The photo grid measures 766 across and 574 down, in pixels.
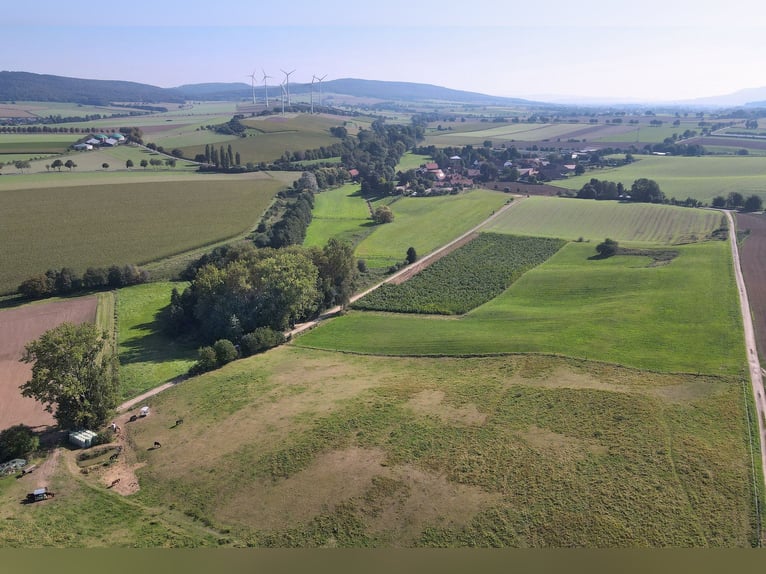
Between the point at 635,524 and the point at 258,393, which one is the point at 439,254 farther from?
the point at 635,524

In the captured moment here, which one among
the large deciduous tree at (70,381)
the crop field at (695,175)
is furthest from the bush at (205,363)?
the crop field at (695,175)

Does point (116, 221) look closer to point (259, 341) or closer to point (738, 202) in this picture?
point (259, 341)

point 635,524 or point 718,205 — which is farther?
point 718,205

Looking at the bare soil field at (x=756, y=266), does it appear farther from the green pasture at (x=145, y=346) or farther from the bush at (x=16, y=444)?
the bush at (x=16, y=444)

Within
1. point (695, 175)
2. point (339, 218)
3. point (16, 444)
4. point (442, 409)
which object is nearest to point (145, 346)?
point (16, 444)

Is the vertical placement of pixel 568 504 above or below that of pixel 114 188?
below

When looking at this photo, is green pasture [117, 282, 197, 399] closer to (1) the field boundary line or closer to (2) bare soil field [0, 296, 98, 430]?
(2) bare soil field [0, 296, 98, 430]

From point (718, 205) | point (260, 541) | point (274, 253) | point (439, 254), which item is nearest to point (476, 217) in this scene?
point (439, 254)

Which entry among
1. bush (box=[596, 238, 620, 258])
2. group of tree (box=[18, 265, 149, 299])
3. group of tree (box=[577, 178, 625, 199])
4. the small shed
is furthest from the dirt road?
group of tree (box=[18, 265, 149, 299])
